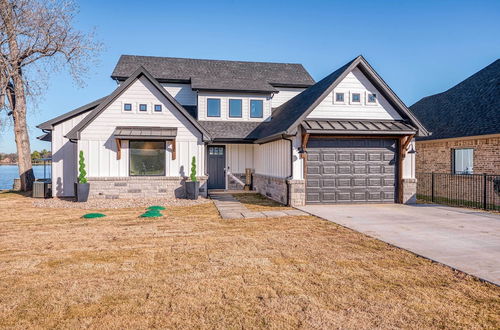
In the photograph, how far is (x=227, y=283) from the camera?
15.1ft

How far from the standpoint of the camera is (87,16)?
18.7m

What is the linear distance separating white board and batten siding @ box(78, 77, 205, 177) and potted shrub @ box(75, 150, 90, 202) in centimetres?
53

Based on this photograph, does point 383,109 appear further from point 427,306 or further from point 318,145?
point 427,306

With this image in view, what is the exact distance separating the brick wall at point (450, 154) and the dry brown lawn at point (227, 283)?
35.3 ft

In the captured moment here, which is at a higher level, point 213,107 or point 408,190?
point 213,107

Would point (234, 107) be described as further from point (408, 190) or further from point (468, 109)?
point (468, 109)

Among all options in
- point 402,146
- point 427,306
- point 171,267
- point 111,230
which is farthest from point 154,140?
point 427,306

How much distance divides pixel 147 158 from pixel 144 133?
1.32 meters

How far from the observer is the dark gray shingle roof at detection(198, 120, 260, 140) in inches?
666

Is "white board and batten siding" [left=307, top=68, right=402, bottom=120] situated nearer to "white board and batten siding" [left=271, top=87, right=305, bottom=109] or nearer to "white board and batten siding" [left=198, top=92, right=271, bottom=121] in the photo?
"white board and batten siding" [left=198, top=92, right=271, bottom=121]

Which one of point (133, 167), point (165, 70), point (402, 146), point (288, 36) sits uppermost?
point (288, 36)

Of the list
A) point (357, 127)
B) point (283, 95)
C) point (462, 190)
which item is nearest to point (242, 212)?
point (357, 127)

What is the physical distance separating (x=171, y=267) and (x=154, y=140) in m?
10.1

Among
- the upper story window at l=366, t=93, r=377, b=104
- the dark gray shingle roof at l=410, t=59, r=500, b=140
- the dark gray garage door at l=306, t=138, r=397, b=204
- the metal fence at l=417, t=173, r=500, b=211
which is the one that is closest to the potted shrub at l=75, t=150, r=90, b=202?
the dark gray garage door at l=306, t=138, r=397, b=204
